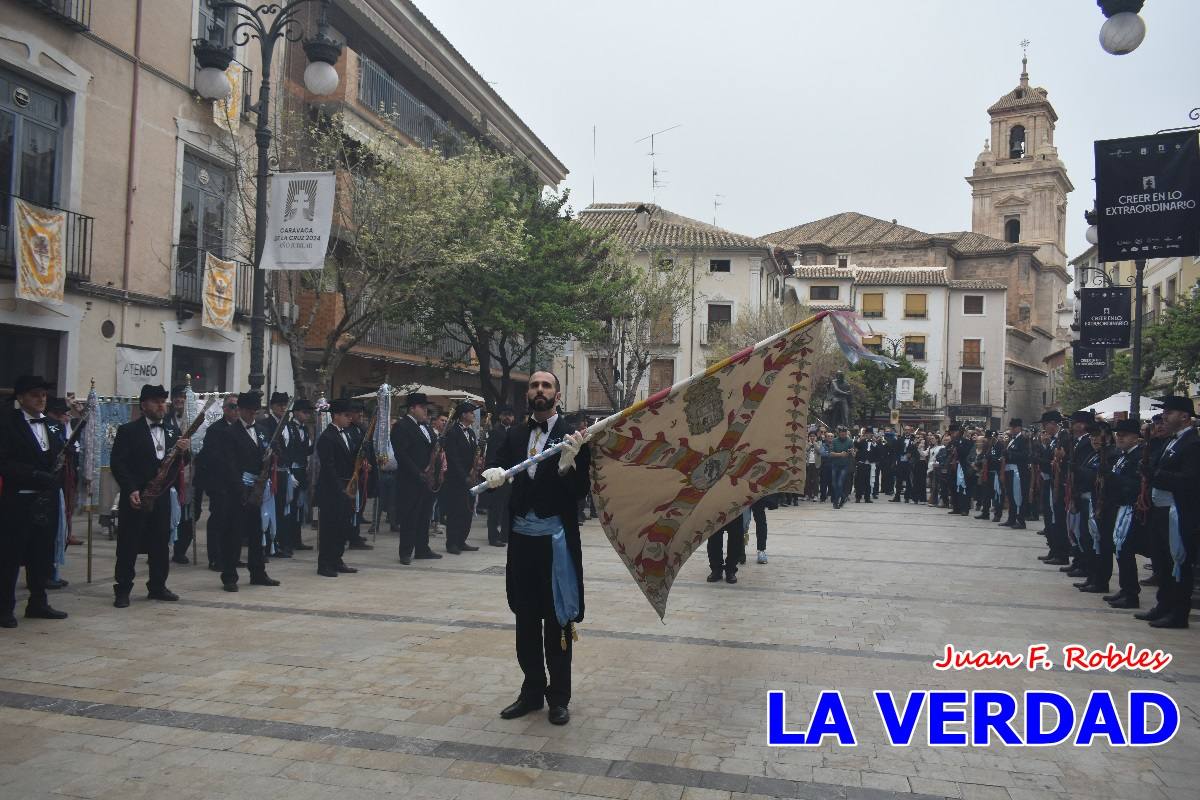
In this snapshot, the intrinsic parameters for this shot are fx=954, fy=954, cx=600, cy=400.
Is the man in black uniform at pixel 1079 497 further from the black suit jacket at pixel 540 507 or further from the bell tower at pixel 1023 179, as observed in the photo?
the bell tower at pixel 1023 179

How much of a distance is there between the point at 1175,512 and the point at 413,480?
841 cm

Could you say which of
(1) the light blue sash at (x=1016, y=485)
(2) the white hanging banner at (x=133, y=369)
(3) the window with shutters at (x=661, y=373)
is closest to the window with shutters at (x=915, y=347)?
(3) the window with shutters at (x=661, y=373)

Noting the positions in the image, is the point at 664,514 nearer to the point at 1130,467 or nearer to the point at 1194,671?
the point at 1194,671

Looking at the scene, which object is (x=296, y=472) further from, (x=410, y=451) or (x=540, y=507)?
(x=540, y=507)

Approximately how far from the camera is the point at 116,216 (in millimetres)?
16781

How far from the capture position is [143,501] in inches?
340

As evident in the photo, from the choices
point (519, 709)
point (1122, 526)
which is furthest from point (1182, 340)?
point (519, 709)

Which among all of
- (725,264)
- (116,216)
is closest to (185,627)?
(116,216)

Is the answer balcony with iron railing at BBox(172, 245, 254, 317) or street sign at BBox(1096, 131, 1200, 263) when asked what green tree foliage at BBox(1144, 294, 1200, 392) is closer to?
street sign at BBox(1096, 131, 1200, 263)

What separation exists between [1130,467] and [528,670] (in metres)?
7.00

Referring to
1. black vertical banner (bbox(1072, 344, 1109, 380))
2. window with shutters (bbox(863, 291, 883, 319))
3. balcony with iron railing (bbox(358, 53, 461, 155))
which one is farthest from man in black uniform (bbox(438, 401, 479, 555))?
window with shutters (bbox(863, 291, 883, 319))

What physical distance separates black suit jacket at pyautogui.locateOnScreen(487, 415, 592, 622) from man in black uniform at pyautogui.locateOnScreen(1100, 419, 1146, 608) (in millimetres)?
6312

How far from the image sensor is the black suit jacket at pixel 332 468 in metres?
10.5

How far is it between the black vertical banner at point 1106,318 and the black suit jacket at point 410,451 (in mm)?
→ 12966
